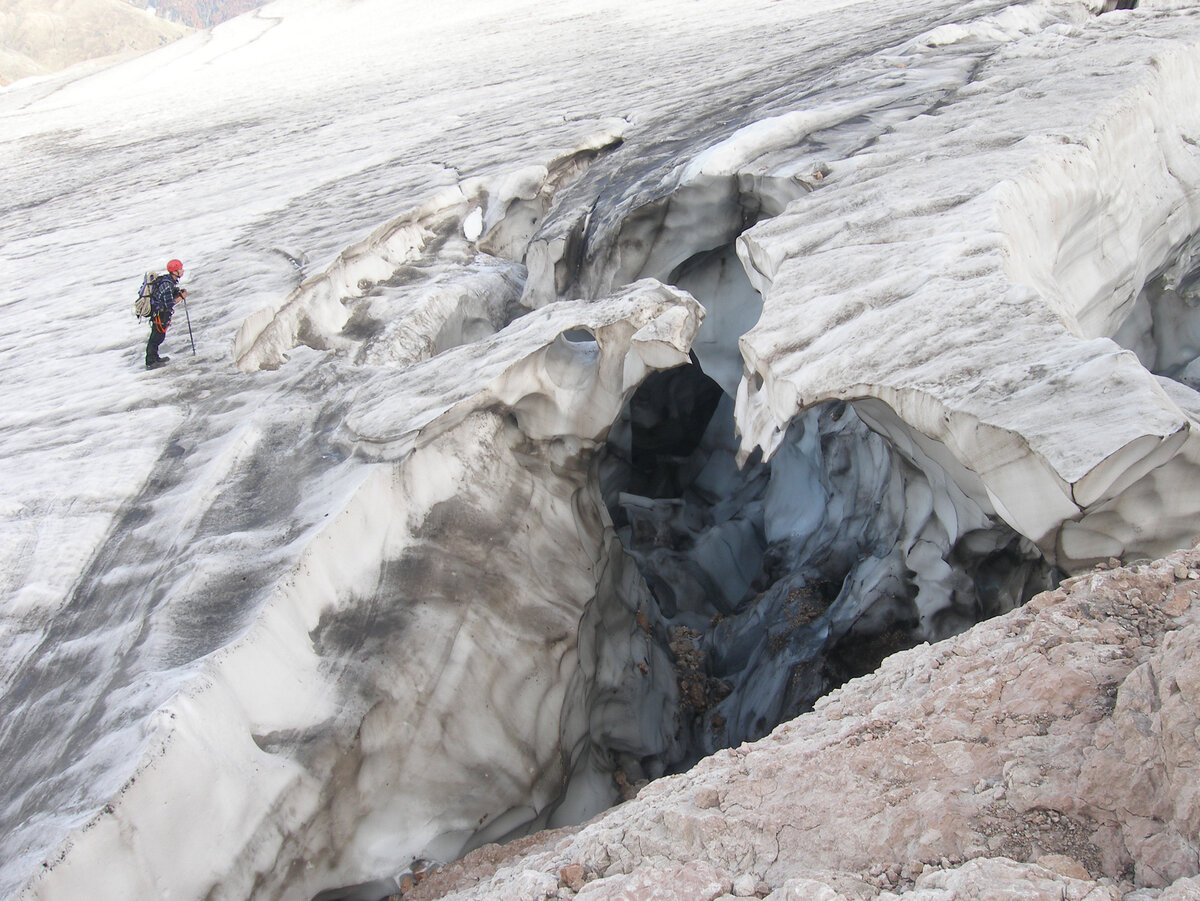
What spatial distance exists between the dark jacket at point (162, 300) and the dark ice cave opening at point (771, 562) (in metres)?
2.87

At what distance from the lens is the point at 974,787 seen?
184 centimetres

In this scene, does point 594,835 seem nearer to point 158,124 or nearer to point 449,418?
point 449,418

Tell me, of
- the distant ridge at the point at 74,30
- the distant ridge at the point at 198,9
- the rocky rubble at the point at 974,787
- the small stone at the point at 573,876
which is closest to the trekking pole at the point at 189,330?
the rocky rubble at the point at 974,787

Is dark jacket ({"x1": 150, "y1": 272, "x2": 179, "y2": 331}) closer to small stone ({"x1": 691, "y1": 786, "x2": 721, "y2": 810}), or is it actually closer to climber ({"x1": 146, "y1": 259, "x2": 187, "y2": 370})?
climber ({"x1": 146, "y1": 259, "x2": 187, "y2": 370})

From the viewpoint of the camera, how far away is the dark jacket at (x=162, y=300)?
4539 millimetres

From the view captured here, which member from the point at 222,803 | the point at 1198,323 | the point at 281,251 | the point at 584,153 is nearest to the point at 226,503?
the point at 222,803

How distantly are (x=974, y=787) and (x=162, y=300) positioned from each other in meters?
4.27

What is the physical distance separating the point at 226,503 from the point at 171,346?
1.61 m

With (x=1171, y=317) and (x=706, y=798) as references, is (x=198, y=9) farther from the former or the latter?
(x=706, y=798)

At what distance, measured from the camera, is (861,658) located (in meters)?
4.55

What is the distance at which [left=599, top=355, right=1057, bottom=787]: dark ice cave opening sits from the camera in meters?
4.30

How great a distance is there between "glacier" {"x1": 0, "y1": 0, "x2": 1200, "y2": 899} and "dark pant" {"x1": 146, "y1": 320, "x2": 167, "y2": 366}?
8 centimetres

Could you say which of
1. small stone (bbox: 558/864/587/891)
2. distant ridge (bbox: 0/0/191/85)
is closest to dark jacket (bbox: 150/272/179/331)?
small stone (bbox: 558/864/587/891)

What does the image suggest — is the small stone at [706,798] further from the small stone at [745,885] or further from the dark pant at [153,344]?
the dark pant at [153,344]
